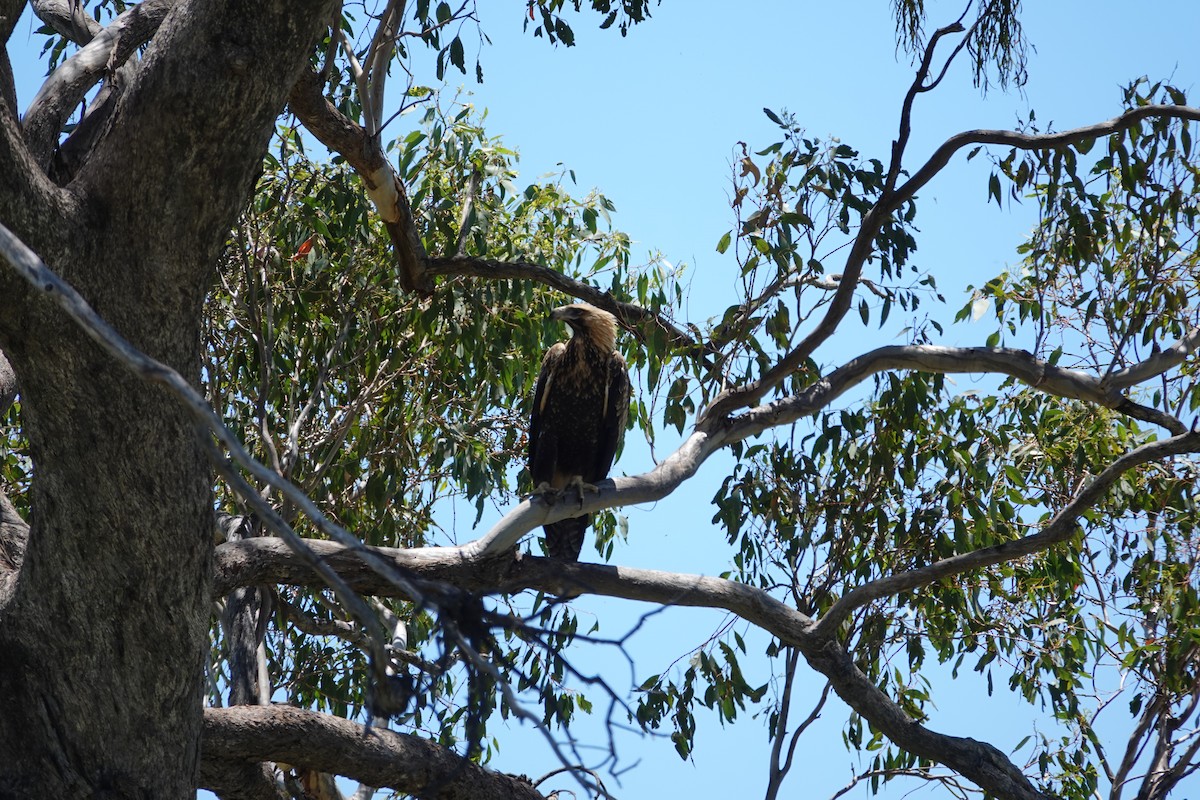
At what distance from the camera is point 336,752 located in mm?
3299

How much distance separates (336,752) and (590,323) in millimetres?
2559

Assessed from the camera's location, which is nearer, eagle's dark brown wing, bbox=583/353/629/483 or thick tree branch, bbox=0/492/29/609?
thick tree branch, bbox=0/492/29/609

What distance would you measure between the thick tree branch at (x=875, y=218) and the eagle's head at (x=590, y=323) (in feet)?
4.03

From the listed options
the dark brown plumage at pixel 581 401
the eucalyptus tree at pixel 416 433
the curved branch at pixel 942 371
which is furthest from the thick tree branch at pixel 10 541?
the dark brown plumage at pixel 581 401

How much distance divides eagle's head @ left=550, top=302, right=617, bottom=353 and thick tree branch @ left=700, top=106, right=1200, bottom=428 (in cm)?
123

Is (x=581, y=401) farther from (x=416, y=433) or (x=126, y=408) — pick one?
(x=126, y=408)

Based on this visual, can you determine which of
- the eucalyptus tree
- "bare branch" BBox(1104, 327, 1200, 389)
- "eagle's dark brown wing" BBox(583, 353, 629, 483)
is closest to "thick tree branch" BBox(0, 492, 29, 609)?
the eucalyptus tree

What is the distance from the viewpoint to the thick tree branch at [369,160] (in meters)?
4.03

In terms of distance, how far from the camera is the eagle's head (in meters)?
5.27

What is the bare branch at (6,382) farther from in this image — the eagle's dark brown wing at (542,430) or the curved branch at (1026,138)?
the curved branch at (1026,138)

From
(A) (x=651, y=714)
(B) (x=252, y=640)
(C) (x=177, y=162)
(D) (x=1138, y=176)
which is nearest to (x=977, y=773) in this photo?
(A) (x=651, y=714)

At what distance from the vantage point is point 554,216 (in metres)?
5.98

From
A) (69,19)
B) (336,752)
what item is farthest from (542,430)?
(69,19)

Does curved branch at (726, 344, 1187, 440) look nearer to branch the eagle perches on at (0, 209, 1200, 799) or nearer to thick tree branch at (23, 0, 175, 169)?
branch the eagle perches on at (0, 209, 1200, 799)
